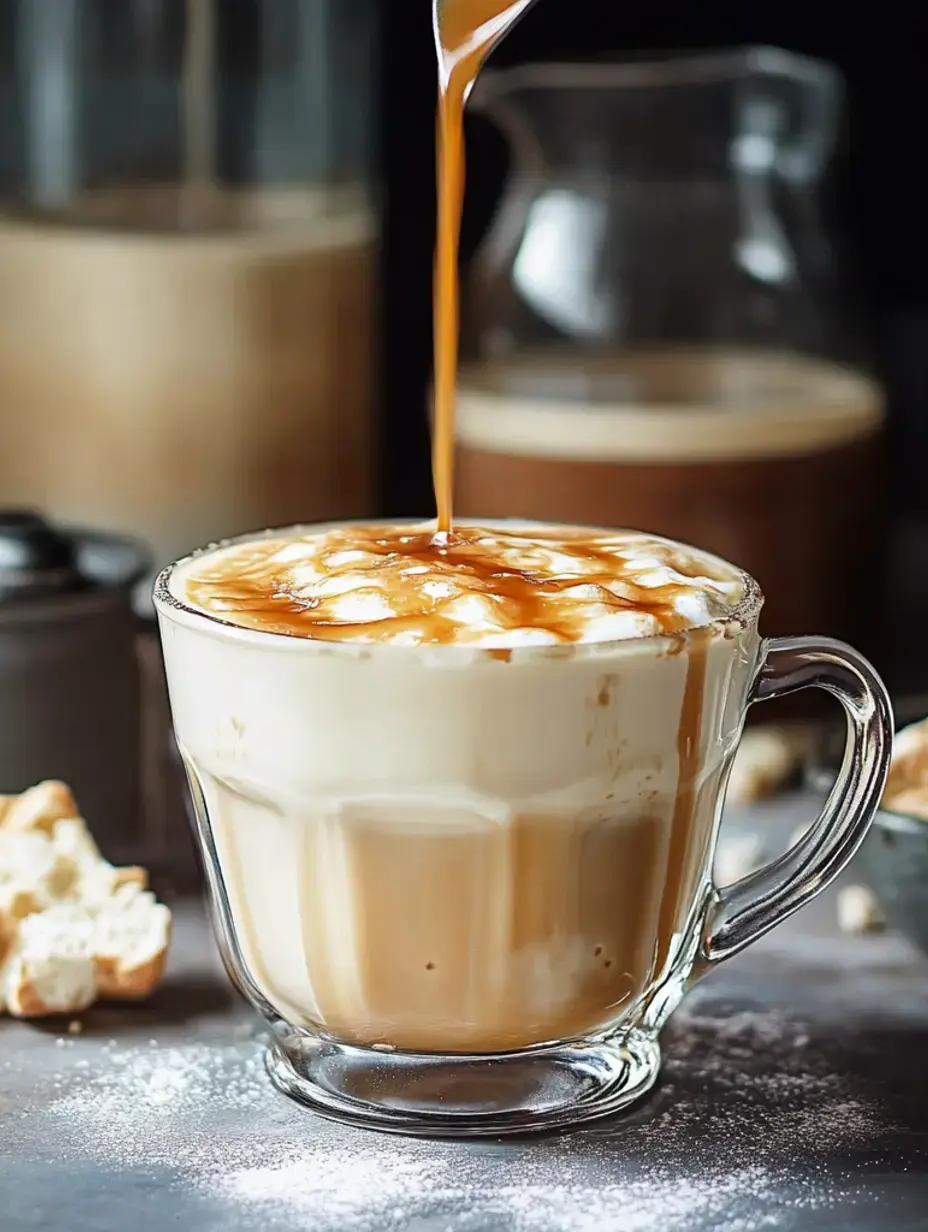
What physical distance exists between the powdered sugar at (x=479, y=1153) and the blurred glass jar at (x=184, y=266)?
713 mm

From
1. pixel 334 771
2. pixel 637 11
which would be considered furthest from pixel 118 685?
pixel 637 11

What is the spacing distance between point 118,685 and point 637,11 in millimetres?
865

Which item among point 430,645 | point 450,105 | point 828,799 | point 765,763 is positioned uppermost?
point 450,105

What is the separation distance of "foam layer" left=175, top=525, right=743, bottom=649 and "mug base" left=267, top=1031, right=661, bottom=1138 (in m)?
0.18

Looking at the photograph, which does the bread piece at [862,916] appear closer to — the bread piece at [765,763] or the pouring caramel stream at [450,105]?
the bread piece at [765,763]

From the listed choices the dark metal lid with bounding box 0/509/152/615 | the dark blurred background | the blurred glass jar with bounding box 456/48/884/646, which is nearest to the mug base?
the dark metal lid with bounding box 0/509/152/615

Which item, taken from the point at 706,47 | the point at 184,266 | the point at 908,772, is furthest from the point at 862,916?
the point at 706,47

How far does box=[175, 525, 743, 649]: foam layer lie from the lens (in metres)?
0.76

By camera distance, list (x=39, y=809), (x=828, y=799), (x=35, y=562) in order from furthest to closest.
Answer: (x=35, y=562) → (x=39, y=809) → (x=828, y=799)

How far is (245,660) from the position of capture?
2.51ft

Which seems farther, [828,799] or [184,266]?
[184,266]

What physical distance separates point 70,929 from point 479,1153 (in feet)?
0.81

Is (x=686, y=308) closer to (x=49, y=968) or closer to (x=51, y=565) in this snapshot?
(x=51, y=565)

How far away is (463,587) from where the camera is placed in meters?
0.78
